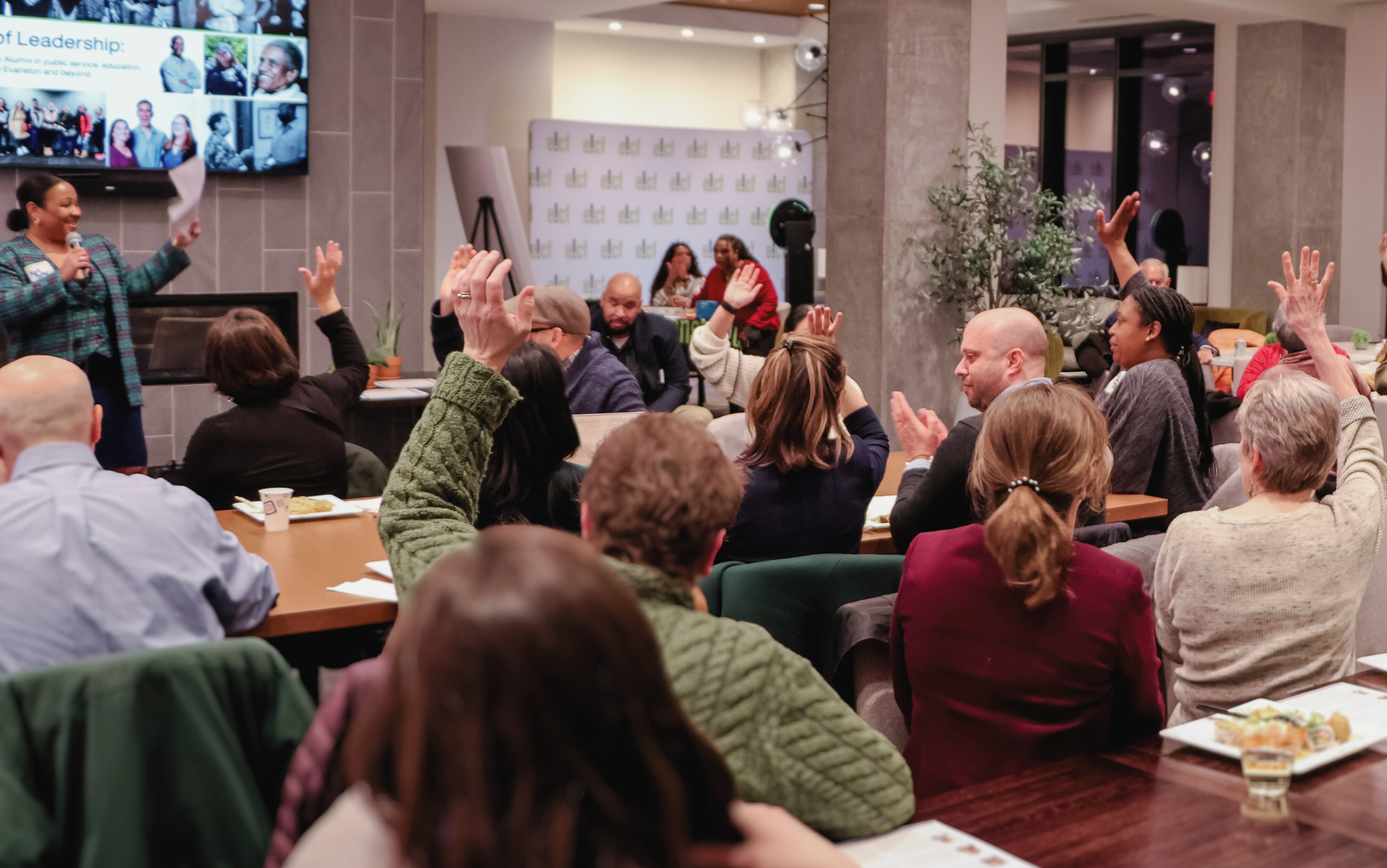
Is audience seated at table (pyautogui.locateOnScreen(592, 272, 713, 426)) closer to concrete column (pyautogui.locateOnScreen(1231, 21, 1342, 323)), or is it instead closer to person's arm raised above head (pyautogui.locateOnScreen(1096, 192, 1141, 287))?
person's arm raised above head (pyautogui.locateOnScreen(1096, 192, 1141, 287))

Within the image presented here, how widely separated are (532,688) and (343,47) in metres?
7.40

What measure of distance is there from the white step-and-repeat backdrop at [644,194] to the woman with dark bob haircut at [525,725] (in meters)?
12.4

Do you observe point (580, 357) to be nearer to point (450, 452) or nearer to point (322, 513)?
point (322, 513)

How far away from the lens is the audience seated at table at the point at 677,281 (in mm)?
12688

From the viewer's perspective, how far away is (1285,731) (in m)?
1.76

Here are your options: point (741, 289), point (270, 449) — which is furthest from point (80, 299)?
point (741, 289)

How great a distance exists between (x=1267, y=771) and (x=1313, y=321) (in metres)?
1.78

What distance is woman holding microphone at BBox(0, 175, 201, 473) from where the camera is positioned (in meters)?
4.92

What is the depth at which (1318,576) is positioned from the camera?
91.0 inches

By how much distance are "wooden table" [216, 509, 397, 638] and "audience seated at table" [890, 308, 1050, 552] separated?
124 centimetres

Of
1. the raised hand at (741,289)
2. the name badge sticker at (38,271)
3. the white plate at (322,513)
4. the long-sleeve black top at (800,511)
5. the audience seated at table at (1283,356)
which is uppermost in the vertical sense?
the name badge sticker at (38,271)

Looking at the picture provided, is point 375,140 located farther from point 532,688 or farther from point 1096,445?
point 532,688

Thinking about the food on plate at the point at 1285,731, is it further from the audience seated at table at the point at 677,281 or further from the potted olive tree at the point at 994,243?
the audience seated at table at the point at 677,281

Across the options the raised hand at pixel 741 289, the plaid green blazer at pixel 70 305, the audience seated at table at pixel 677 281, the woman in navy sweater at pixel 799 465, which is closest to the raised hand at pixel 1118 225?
the raised hand at pixel 741 289
